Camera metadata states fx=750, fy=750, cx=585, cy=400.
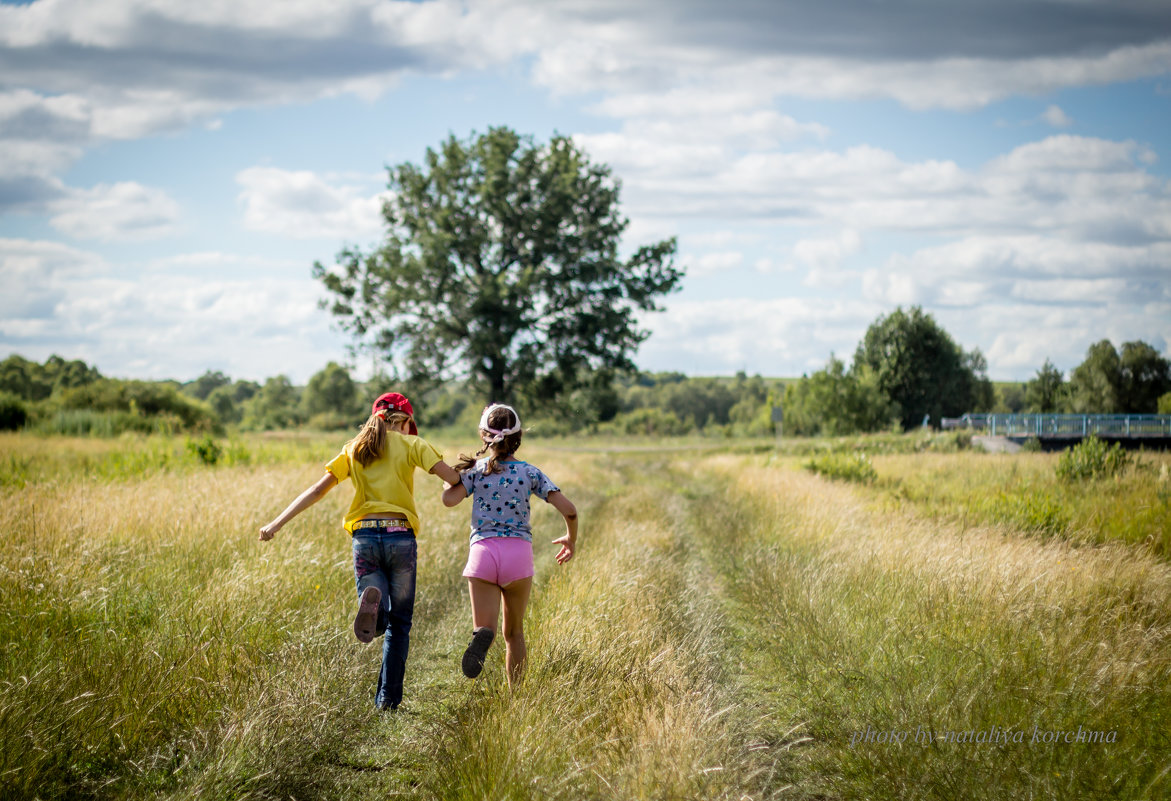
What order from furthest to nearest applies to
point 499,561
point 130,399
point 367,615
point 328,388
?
1. point 328,388
2. point 130,399
3. point 499,561
4. point 367,615

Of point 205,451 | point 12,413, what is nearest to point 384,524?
point 205,451

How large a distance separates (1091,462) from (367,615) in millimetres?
16080

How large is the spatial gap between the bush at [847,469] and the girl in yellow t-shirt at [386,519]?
1522cm

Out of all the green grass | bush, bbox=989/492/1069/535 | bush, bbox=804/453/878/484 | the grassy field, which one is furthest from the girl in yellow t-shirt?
bush, bbox=804/453/878/484

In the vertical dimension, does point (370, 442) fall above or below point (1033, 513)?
above

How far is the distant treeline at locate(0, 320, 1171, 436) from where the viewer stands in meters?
29.8

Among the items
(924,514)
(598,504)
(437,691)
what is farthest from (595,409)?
(437,691)

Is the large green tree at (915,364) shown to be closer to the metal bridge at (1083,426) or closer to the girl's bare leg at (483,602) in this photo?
the metal bridge at (1083,426)

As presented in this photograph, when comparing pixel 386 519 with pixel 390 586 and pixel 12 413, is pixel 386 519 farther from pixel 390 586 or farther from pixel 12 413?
pixel 12 413

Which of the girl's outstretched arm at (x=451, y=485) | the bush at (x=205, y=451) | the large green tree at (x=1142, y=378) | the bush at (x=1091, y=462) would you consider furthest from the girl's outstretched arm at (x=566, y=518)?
the large green tree at (x=1142, y=378)

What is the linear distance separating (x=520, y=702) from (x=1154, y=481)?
14375 millimetres

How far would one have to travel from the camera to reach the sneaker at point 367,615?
4676mm

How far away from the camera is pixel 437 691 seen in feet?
17.8

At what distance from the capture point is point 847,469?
1916 centimetres
